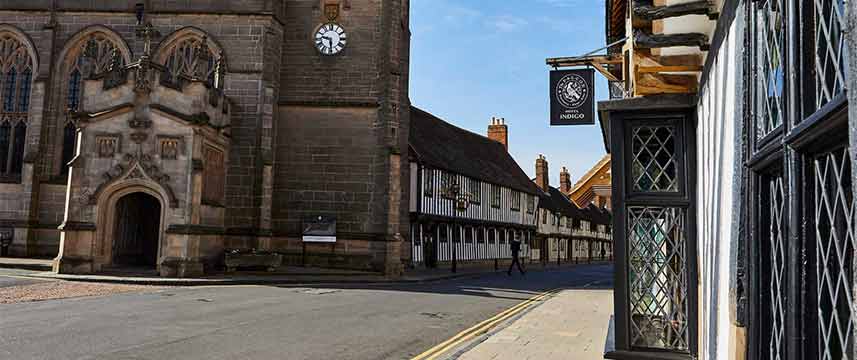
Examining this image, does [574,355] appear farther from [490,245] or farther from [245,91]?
[490,245]

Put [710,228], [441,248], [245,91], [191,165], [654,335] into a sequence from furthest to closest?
[441,248], [245,91], [191,165], [654,335], [710,228]

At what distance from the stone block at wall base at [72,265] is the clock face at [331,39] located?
10.6 metres

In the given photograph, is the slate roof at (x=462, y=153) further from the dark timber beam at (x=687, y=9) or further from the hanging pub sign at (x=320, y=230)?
the dark timber beam at (x=687, y=9)

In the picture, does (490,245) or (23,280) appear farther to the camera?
(490,245)

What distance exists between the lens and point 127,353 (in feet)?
23.7

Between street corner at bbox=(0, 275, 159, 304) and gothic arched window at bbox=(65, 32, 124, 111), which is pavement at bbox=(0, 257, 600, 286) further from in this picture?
gothic arched window at bbox=(65, 32, 124, 111)

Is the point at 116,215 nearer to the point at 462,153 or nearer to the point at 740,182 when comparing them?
the point at 462,153

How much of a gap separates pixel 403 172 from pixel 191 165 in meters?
7.92

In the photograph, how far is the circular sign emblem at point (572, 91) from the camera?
1121cm

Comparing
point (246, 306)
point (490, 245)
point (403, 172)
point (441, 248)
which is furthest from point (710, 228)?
point (490, 245)

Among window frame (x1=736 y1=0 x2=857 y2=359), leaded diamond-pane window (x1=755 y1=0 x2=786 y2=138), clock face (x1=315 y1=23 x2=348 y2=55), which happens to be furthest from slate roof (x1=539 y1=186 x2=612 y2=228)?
window frame (x1=736 y1=0 x2=857 y2=359)

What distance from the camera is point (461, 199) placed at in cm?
3253

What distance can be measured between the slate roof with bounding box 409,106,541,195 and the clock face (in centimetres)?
542

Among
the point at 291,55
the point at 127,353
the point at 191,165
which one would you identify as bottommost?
the point at 127,353
